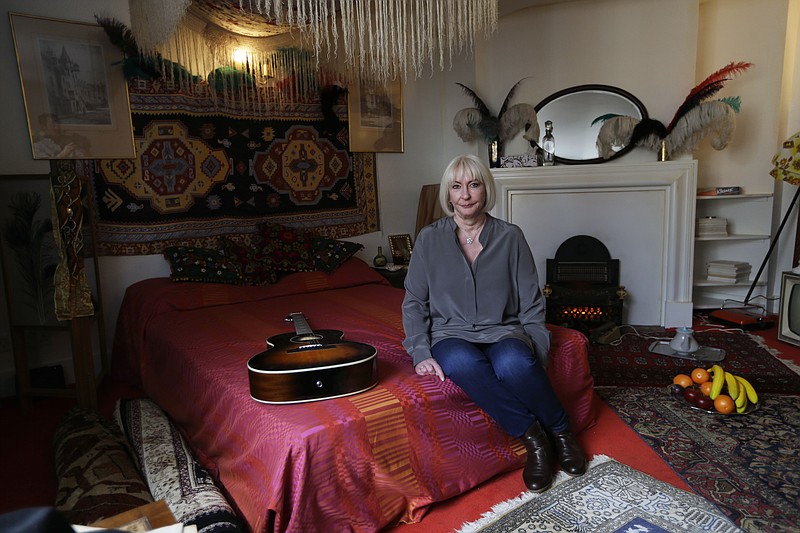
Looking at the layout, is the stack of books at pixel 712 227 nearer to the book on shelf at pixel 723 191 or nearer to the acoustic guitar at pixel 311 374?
the book on shelf at pixel 723 191

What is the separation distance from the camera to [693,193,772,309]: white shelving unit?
4.25 m

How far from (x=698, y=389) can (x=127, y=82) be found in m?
3.65

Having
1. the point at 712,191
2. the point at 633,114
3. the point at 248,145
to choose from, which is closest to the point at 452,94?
the point at 633,114

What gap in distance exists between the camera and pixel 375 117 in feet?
14.4

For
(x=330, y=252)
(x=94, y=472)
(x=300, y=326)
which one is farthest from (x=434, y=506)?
(x=330, y=252)

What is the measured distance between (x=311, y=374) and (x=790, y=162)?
366cm

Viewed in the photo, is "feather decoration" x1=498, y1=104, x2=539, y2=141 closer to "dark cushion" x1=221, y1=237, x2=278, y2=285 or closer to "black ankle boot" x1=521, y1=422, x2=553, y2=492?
"dark cushion" x1=221, y1=237, x2=278, y2=285

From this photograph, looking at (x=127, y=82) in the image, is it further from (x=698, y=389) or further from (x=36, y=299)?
(x=698, y=389)

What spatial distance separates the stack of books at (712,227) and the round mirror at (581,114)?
877 millimetres

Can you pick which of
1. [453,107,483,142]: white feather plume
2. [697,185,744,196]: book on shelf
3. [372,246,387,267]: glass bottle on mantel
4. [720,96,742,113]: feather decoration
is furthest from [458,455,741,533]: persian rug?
[720,96,742,113]: feather decoration

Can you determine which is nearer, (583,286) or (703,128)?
(703,128)

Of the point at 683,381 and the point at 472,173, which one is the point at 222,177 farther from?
the point at 683,381

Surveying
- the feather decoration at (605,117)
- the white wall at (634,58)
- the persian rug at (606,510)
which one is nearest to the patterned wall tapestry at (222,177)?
the white wall at (634,58)

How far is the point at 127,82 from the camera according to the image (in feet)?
10.6
